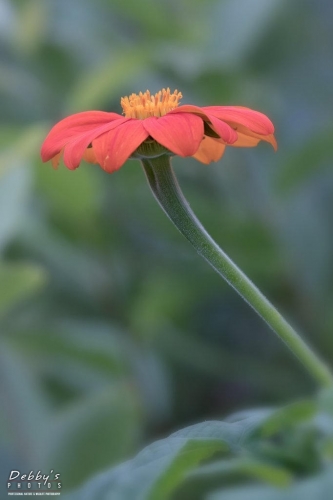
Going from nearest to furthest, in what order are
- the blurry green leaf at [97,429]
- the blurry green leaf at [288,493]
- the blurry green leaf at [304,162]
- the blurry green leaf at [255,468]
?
A: the blurry green leaf at [288,493] < the blurry green leaf at [255,468] < the blurry green leaf at [97,429] < the blurry green leaf at [304,162]

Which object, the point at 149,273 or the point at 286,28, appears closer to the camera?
the point at 149,273

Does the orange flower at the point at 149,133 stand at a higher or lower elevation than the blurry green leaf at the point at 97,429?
lower

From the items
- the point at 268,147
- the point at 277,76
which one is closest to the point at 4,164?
the point at 268,147

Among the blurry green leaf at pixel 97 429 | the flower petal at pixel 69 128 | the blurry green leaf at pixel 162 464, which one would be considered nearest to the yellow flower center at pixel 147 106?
the flower petal at pixel 69 128

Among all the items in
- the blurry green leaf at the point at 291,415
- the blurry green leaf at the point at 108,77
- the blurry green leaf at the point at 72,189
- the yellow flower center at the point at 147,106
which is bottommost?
the blurry green leaf at the point at 291,415

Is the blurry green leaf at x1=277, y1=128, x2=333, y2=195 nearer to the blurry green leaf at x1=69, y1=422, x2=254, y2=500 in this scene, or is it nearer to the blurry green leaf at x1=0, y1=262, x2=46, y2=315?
the blurry green leaf at x1=0, y1=262, x2=46, y2=315

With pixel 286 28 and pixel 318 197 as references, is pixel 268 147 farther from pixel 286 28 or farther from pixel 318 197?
pixel 286 28

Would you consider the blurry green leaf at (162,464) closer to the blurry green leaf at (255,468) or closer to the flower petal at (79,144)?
the blurry green leaf at (255,468)
